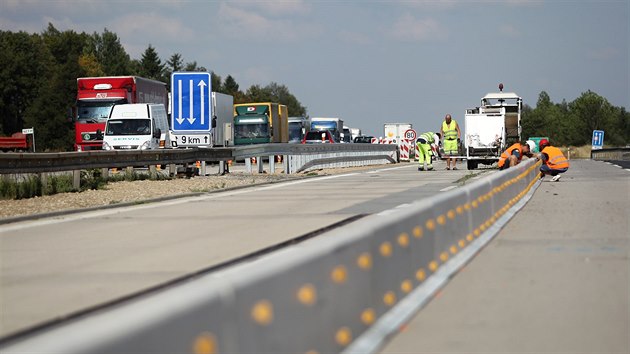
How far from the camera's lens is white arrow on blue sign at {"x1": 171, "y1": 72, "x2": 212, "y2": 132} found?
112ft

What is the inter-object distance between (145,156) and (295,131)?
46312mm

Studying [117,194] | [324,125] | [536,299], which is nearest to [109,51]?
[324,125]

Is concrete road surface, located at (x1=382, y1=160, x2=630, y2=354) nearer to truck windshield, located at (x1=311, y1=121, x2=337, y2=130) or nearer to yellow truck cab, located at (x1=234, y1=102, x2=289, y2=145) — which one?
yellow truck cab, located at (x1=234, y1=102, x2=289, y2=145)

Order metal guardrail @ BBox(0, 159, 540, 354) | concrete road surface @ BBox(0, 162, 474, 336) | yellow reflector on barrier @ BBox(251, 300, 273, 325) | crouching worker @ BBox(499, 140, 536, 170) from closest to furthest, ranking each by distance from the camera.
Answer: metal guardrail @ BBox(0, 159, 540, 354)
yellow reflector on barrier @ BBox(251, 300, 273, 325)
concrete road surface @ BBox(0, 162, 474, 336)
crouching worker @ BBox(499, 140, 536, 170)

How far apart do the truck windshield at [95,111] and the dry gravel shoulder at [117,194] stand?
12.7 meters

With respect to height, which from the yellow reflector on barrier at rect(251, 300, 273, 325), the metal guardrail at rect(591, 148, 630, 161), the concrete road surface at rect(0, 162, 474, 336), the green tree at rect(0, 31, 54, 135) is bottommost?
the metal guardrail at rect(591, 148, 630, 161)

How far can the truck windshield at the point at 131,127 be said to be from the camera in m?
40.1

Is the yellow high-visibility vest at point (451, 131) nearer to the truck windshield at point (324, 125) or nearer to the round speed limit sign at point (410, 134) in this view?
the round speed limit sign at point (410, 134)

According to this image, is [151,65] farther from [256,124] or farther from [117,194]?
[117,194]

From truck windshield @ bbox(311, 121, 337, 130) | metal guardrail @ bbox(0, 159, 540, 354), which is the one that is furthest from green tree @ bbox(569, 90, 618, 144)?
metal guardrail @ bbox(0, 159, 540, 354)

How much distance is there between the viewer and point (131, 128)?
1585 inches

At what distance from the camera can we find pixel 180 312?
378 centimetres

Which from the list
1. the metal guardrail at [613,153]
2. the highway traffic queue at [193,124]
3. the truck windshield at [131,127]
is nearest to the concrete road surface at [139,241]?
the highway traffic queue at [193,124]

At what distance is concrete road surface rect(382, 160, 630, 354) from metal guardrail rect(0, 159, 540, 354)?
0.23 m
